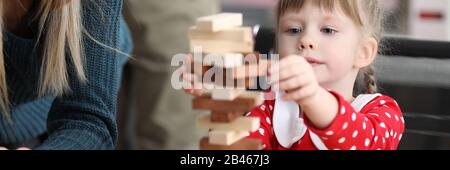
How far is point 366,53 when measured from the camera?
3.66 ft

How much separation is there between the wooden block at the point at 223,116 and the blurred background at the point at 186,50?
39cm

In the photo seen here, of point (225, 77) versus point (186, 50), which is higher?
point (225, 77)

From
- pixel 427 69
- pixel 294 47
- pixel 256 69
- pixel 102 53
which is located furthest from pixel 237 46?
pixel 427 69

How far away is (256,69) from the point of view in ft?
2.64

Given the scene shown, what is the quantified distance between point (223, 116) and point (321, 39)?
0.25m

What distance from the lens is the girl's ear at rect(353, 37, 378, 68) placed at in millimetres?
1104

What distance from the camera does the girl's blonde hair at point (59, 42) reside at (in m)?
1.23

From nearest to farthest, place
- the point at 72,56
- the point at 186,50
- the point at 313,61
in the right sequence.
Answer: the point at 313,61 < the point at 72,56 < the point at 186,50

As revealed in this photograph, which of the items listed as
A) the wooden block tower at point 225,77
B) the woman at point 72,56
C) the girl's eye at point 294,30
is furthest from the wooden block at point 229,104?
the woman at point 72,56

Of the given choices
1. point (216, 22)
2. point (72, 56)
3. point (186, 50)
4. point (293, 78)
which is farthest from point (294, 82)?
point (186, 50)

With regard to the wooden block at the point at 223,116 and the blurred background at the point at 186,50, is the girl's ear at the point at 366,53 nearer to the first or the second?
the blurred background at the point at 186,50

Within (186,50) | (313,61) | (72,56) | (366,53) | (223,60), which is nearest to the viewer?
(223,60)

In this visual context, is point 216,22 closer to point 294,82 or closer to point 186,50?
point 294,82
